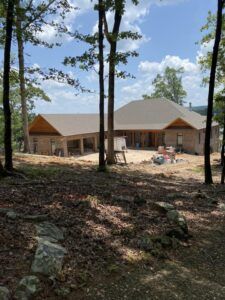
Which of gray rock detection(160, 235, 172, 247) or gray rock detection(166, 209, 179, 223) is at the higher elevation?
gray rock detection(166, 209, 179, 223)

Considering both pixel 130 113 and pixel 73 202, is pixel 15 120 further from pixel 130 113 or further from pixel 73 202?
pixel 73 202

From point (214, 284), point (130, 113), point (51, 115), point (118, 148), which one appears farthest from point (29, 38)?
point (130, 113)

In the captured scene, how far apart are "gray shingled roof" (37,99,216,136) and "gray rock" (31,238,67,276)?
98.1ft

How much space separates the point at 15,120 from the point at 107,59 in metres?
33.3

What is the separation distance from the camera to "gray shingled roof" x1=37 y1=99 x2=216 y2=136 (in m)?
37.1

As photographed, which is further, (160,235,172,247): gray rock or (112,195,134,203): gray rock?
(112,195,134,203): gray rock

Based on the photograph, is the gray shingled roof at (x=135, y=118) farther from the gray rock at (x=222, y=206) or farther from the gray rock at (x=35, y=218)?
the gray rock at (x=35, y=218)

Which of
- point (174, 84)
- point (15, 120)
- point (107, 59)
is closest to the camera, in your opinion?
point (107, 59)

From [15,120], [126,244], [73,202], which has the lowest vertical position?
[126,244]

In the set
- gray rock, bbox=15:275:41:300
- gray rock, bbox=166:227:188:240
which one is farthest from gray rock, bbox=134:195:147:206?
gray rock, bbox=15:275:41:300

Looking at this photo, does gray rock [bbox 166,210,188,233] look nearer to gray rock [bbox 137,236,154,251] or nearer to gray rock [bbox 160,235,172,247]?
gray rock [bbox 160,235,172,247]

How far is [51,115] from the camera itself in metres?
37.9

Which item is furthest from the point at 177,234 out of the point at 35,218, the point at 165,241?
the point at 35,218

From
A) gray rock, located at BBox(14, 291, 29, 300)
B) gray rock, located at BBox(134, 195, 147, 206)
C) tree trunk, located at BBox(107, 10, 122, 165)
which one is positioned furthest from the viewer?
tree trunk, located at BBox(107, 10, 122, 165)
